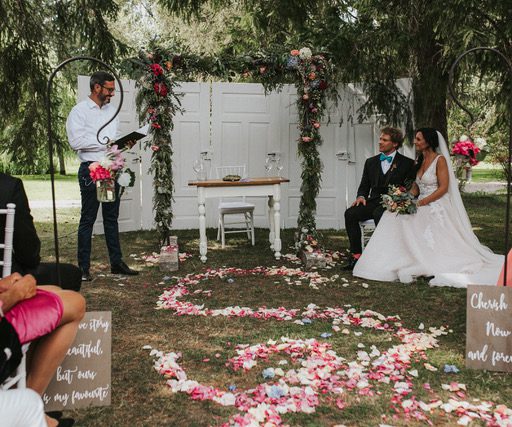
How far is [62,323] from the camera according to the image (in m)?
2.25

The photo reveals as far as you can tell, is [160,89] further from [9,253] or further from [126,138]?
[9,253]

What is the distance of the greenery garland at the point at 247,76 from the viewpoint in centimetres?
593

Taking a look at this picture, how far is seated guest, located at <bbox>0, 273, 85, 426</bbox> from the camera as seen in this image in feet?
6.68

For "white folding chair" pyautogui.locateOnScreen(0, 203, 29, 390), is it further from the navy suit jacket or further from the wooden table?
the navy suit jacket

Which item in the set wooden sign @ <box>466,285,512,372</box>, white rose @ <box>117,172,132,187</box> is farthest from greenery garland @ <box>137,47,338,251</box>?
wooden sign @ <box>466,285,512,372</box>

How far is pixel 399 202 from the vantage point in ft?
17.7

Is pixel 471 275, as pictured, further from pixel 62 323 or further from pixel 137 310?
pixel 62 323

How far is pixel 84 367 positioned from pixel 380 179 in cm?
424

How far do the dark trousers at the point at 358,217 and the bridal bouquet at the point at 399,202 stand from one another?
45cm

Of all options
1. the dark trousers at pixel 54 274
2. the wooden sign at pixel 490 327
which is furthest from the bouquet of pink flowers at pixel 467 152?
the dark trousers at pixel 54 274

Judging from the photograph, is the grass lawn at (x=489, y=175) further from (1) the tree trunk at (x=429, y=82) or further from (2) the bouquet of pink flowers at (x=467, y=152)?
(2) the bouquet of pink flowers at (x=467, y=152)

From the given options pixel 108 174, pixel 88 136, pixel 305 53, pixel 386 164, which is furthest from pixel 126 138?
pixel 386 164

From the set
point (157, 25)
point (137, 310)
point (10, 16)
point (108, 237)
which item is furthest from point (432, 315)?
point (157, 25)

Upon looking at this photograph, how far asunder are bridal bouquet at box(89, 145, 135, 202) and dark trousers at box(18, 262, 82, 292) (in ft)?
3.68
